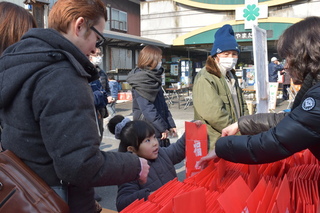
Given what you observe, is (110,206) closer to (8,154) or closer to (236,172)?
(236,172)

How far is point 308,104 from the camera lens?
1210 millimetres

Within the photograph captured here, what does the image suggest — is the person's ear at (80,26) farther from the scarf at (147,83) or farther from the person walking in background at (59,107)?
the scarf at (147,83)

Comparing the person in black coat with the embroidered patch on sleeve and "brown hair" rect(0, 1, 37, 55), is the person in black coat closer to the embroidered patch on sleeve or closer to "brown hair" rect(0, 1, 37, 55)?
the embroidered patch on sleeve

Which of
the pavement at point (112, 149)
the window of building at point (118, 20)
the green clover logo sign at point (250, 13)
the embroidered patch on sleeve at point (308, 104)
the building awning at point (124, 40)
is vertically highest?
the window of building at point (118, 20)

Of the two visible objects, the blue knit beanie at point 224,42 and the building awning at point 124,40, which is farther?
the building awning at point 124,40

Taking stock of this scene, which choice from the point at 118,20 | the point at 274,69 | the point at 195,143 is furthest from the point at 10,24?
the point at 118,20

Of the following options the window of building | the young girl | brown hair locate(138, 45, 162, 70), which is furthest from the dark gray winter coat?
the window of building

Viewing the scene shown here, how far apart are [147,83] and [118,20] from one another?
16.1 m

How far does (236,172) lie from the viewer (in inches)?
59.8

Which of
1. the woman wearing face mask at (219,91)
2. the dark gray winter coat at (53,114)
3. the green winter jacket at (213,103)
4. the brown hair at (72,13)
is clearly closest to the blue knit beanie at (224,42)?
the woman wearing face mask at (219,91)

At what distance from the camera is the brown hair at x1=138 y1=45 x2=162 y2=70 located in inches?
141

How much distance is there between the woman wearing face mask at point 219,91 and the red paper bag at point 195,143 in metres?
0.81

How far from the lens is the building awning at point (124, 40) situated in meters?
11.7

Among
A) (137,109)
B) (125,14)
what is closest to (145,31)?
(125,14)
